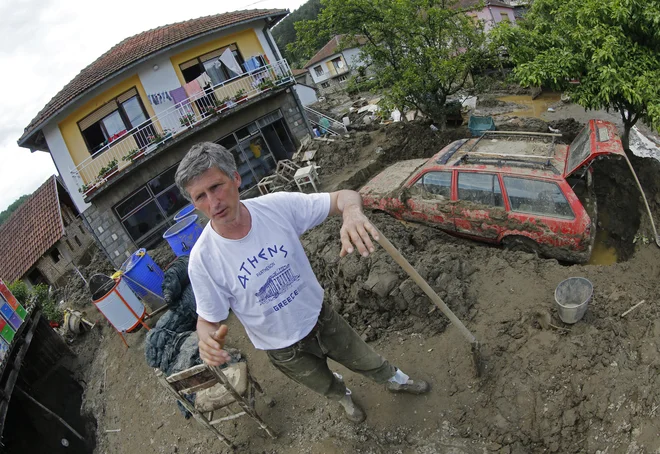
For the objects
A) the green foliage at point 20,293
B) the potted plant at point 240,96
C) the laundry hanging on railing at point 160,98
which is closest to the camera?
the green foliage at point 20,293

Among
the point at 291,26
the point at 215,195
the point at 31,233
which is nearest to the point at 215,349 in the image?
the point at 215,195

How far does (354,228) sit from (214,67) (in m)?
12.6

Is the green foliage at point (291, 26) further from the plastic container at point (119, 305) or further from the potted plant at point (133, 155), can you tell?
the plastic container at point (119, 305)

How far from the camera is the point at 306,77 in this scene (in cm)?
4050

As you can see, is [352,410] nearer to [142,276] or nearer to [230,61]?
[142,276]

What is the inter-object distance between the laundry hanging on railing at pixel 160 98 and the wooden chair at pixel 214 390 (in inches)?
395

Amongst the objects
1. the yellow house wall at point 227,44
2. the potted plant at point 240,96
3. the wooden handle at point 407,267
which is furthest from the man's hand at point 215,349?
the yellow house wall at point 227,44

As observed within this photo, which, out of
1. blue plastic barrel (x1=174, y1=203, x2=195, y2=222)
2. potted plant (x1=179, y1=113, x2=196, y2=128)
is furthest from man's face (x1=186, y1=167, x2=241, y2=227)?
potted plant (x1=179, y1=113, x2=196, y2=128)

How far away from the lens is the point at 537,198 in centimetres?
514

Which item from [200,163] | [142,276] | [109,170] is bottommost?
[142,276]

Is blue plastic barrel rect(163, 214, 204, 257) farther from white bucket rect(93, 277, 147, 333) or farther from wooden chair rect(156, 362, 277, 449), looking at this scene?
wooden chair rect(156, 362, 277, 449)

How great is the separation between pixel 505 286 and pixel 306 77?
40.1 metres

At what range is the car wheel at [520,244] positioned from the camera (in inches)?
208

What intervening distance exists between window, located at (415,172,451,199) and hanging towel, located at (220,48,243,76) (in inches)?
361
